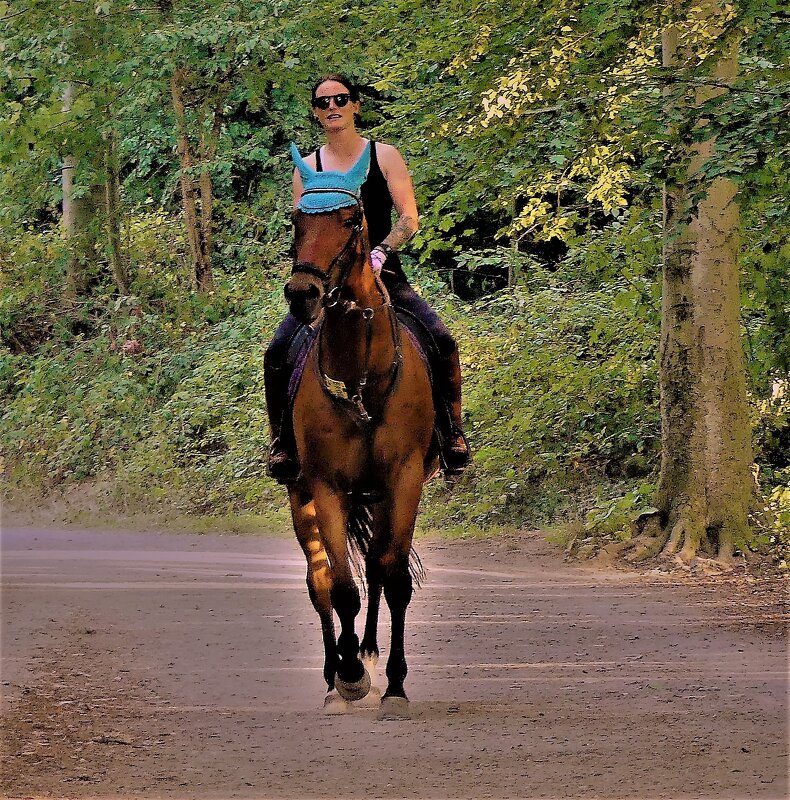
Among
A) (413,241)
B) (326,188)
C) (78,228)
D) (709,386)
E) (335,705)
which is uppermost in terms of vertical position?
(326,188)

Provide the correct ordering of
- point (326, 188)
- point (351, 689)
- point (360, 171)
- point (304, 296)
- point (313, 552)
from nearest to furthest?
point (304, 296) < point (326, 188) < point (360, 171) < point (351, 689) < point (313, 552)

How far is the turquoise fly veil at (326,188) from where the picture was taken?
813 centimetres

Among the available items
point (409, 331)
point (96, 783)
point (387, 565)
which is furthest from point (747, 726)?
point (96, 783)

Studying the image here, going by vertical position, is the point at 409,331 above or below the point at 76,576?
above

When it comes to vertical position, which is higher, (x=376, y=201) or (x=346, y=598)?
(x=376, y=201)

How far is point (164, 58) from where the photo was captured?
27.3m

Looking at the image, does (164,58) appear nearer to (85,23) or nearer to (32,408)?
(85,23)

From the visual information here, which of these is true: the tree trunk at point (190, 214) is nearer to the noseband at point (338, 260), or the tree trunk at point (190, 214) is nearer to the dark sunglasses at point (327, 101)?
the dark sunglasses at point (327, 101)

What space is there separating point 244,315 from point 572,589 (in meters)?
14.1

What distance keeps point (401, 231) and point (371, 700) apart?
2.64 m

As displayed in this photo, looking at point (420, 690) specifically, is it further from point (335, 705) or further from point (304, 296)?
point (304, 296)

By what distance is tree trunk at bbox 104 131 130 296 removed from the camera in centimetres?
2972

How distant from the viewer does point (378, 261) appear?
28.1ft

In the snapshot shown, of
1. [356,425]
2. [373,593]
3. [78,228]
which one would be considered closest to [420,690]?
[373,593]
